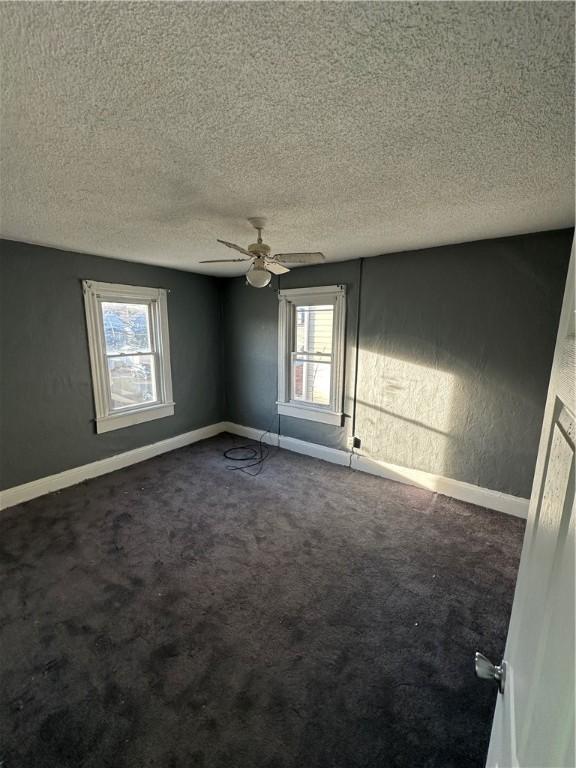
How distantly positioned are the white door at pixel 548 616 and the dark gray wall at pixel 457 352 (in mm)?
2299

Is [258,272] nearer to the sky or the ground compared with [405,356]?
nearer to the sky

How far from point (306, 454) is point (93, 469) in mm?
2402

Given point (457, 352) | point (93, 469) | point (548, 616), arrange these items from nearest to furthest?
point (548, 616)
point (457, 352)
point (93, 469)

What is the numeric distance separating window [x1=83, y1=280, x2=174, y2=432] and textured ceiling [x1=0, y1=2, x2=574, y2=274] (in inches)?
55.2

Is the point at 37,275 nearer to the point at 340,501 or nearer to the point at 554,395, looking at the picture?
the point at 340,501

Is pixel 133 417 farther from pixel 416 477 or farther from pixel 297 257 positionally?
pixel 416 477

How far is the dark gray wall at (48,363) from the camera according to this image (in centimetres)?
288

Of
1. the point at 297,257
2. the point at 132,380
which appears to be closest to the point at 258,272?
the point at 297,257

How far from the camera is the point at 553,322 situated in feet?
8.42

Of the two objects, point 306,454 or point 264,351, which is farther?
point 264,351

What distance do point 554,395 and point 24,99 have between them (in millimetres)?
1784

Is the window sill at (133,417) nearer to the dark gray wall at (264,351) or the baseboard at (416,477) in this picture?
the dark gray wall at (264,351)

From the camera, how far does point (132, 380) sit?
12.9 feet

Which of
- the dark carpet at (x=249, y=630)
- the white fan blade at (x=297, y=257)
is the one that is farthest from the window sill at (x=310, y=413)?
the white fan blade at (x=297, y=257)
